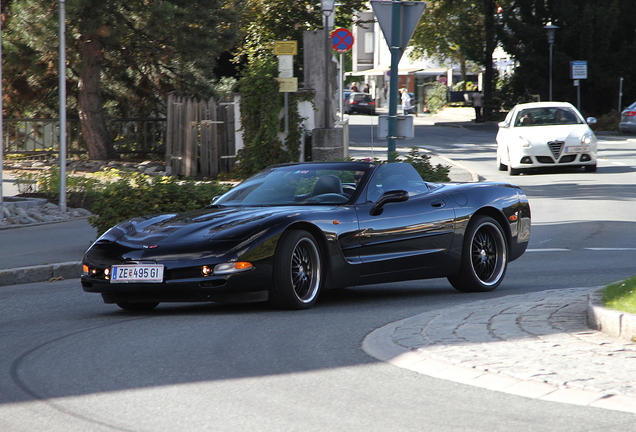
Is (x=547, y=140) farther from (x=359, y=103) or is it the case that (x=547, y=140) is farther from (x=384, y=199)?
(x=359, y=103)

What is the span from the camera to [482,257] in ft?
27.7

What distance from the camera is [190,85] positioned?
2562 cm

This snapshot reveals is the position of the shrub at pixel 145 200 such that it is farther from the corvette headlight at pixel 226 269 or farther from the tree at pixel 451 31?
the tree at pixel 451 31

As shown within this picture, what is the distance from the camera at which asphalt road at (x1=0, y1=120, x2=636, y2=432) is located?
4.11 metres

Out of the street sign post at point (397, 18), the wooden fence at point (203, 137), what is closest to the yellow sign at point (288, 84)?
the wooden fence at point (203, 137)

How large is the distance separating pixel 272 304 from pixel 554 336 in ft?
7.38

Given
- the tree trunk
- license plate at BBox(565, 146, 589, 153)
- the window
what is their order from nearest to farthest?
license plate at BBox(565, 146, 589, 153) → the tree trunk → the window

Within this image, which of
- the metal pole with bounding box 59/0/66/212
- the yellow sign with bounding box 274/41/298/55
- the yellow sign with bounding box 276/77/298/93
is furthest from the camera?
the yellow sign with bounding box 276/77/298/93

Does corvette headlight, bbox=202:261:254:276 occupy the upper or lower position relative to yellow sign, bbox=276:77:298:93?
lower

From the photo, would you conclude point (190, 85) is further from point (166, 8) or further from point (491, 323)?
point (491, 323)

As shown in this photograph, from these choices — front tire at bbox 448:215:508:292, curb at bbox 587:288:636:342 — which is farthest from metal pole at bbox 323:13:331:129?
curb at bbox 587:288:636:342

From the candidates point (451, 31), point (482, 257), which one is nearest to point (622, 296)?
point (482, 257)

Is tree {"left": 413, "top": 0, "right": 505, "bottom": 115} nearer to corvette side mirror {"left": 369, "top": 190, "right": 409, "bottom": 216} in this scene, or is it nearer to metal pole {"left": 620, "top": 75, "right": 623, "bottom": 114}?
metal pole {"left": 620, "top": 75, "right": 623, "bottom": 114}

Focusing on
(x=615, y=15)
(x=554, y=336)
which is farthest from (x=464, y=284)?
(x=615, y=15)
